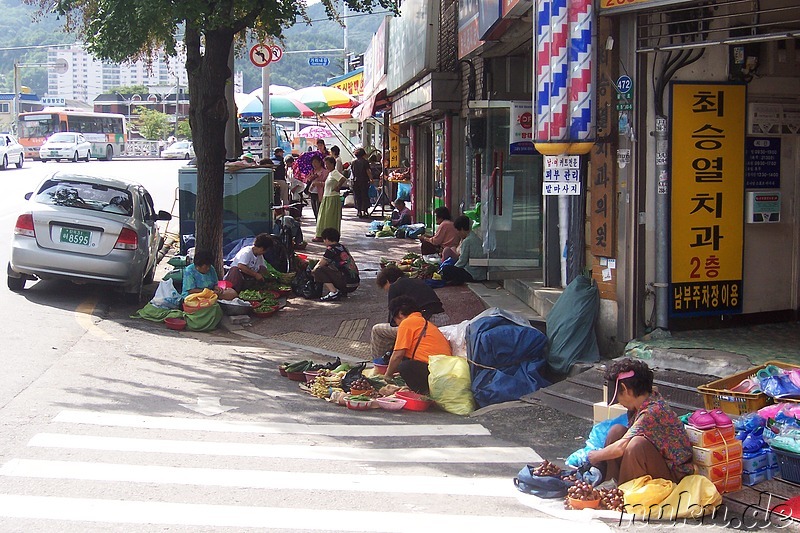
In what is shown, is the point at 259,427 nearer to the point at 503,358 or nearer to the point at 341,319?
the point at 503,358

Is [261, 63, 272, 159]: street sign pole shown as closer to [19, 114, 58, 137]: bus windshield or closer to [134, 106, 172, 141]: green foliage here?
[19, 114, 58, 137]: bus windshield

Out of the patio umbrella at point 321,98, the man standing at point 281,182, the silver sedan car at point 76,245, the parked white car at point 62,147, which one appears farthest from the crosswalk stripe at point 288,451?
the parked white car at point 62,147

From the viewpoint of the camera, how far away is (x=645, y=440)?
18.7ft

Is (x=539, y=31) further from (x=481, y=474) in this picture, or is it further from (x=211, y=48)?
(x=211, y=48)

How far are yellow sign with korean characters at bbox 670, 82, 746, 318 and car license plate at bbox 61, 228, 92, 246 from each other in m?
7.37

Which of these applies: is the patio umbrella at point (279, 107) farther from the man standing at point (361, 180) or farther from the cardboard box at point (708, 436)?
the cardboard box at point (708, 436)

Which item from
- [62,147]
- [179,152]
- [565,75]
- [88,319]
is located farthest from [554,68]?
[179,152]

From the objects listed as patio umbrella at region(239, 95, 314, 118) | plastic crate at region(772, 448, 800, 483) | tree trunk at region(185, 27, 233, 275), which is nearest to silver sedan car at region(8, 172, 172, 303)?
tree trunk at region(185, 27, 233, 275)

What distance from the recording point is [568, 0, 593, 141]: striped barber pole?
8.35 meters

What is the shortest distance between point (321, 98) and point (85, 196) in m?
18.1

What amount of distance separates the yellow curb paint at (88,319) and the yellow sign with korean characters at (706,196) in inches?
245

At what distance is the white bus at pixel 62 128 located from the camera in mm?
59750


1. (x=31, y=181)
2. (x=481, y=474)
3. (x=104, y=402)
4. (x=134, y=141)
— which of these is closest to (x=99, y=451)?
(x=104, y=402)

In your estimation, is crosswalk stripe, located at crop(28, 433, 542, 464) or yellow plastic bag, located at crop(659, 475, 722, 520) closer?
yellow plastic bag, located at crop(659, 475, 722, 520)
